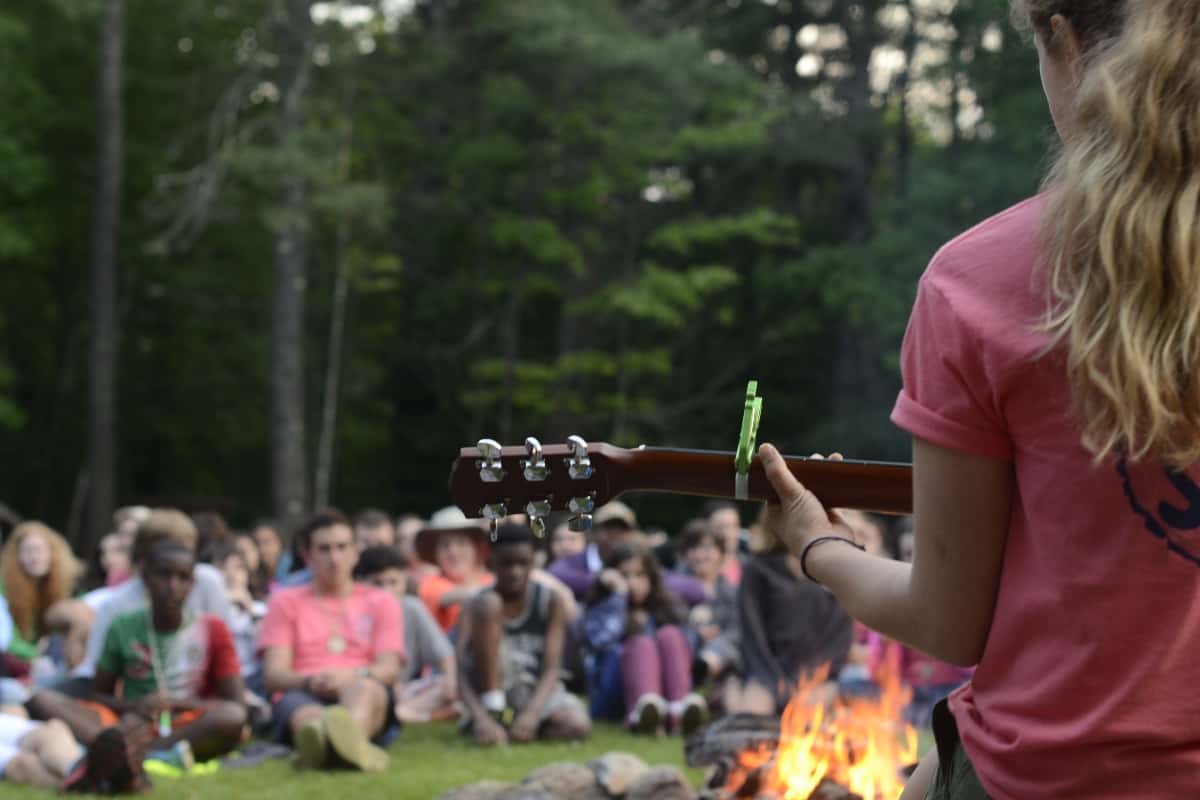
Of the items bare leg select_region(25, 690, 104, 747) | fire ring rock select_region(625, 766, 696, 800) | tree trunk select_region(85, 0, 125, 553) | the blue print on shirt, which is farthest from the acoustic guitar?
tree trunk select_region(85, 0, 125, 553)

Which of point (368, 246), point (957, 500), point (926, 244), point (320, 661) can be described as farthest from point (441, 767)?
point (368, 246)

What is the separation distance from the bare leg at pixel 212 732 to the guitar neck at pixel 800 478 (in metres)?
6.87

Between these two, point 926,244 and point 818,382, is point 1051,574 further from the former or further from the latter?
point 818,382

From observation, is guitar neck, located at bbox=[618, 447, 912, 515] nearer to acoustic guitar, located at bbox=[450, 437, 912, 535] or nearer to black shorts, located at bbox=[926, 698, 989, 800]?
acoustic guitar, located at bbox=[450, 437, 912, 535]

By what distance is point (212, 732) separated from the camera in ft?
29.0

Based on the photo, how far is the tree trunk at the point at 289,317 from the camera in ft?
86.3

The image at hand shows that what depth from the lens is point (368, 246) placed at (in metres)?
32.0

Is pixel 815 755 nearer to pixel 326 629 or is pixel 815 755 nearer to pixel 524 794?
pixel 524 794

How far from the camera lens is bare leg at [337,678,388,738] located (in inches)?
360

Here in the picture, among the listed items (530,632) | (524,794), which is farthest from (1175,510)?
(530,632)

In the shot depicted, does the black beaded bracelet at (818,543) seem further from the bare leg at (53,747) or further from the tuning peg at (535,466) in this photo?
the bare leg at (53,747)

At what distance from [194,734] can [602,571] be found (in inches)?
125

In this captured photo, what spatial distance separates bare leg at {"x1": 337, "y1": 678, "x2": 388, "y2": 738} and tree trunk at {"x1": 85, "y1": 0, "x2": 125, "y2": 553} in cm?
1675

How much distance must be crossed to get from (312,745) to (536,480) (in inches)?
261
